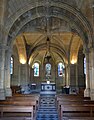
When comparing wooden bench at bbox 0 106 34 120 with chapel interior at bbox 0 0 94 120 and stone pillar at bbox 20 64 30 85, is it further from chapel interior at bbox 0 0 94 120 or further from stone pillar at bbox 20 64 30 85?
stone pillar at bbox 20 64 30 85

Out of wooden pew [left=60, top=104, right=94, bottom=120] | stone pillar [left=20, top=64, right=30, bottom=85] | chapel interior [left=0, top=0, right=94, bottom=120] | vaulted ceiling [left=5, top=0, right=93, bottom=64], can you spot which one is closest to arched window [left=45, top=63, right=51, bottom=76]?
vaulted ceiling [left=5, top=0, right=93, bottom=64]

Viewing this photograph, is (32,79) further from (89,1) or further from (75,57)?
(89,1)

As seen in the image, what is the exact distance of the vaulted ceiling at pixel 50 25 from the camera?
45.5 ft

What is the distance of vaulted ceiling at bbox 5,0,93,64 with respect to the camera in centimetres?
1386

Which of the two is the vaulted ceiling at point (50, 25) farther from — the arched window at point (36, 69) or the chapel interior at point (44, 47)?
the arched window at point (36, 69)

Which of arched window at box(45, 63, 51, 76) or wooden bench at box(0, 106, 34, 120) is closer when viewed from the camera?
wooden bench at box(0, 106, 34, 120)

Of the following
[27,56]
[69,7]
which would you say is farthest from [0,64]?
[27,56]

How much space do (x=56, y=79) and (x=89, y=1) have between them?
22160mm

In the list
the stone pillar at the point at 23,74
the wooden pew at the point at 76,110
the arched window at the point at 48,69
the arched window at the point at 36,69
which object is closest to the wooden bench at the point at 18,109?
the wooden pew at the point at 76,110

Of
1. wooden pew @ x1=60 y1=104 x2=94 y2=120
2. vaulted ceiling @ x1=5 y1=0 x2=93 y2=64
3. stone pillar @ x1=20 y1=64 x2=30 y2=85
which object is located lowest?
wooden pew @ x1=60 y1=104 x2=94 y2=120

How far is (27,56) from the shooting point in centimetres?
2561

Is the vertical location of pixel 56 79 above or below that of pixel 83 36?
below

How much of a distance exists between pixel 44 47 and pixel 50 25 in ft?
29.8

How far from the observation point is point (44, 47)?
87.9 feet
